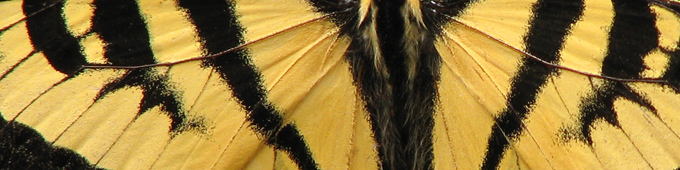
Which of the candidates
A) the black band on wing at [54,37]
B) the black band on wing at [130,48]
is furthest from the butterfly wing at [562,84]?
the black band on wing at [54,37]

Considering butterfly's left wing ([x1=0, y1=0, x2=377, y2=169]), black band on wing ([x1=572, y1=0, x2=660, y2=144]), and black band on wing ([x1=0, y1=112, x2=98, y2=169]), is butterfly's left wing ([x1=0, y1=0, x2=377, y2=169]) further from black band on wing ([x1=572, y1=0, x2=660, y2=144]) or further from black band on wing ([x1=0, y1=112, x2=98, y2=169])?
black band on wing ([x1=572, y1=0, x2=660, y2=144])

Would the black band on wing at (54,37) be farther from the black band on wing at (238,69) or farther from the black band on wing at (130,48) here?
the black band on wing at (238,69)

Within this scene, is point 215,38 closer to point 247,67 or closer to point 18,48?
point 247,67

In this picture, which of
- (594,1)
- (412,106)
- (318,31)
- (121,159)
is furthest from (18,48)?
(594,1)

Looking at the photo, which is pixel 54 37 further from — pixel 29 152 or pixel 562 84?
pixel 562 84

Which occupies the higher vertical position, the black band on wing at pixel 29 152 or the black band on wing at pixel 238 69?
the black band on wing at pixel 238 69

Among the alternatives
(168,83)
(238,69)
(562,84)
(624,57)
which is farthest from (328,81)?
(624,57)
